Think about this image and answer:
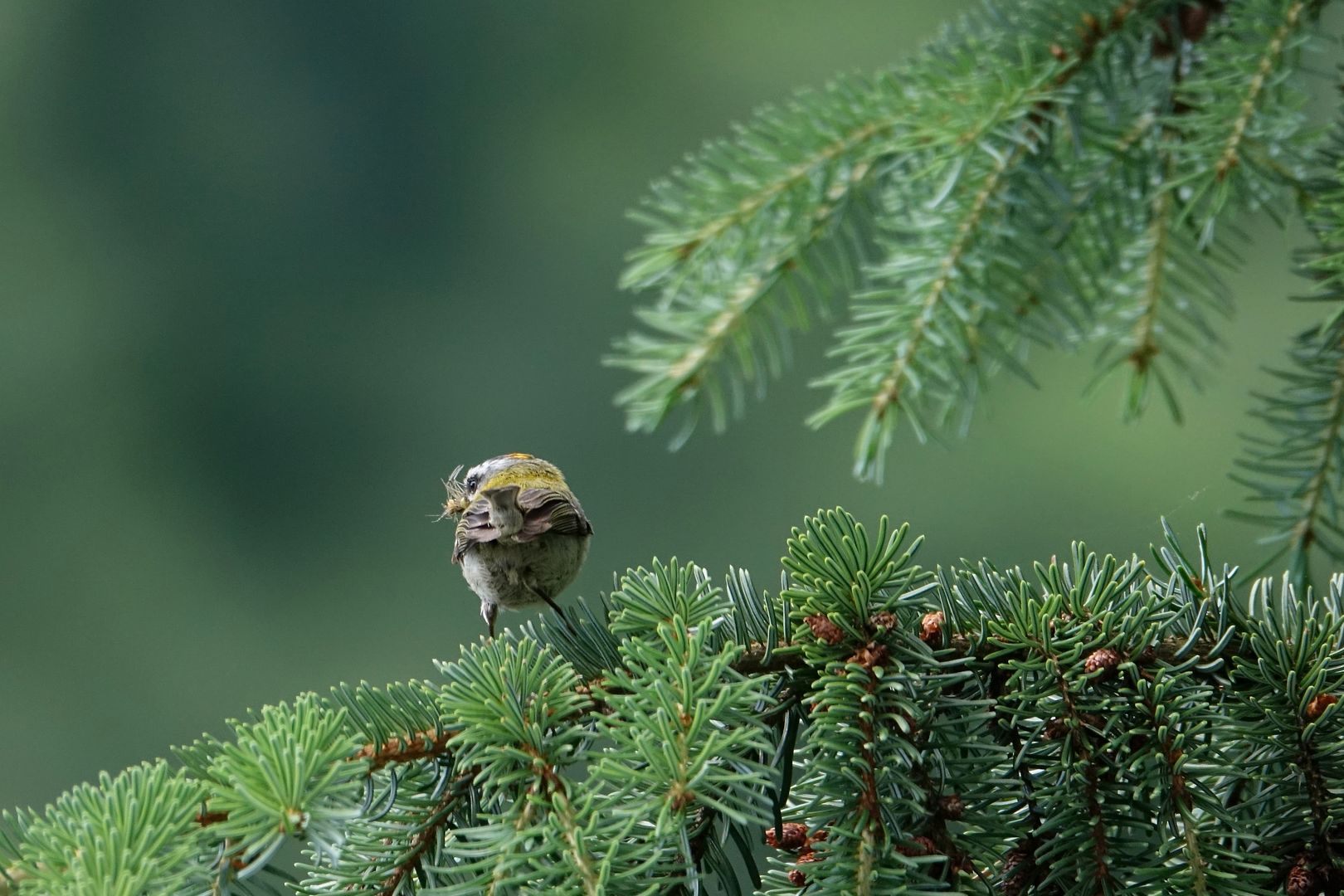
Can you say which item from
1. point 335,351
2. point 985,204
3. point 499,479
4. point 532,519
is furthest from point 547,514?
point 335,351

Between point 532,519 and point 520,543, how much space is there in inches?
1.1

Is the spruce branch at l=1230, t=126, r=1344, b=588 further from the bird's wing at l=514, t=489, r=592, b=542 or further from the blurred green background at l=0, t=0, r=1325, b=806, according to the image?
the blurred green background at l=0, t=0, r=1325, b=806

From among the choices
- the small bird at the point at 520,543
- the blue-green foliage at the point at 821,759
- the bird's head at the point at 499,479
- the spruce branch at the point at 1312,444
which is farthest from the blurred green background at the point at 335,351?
the blue-green foliage at the point at 821,759

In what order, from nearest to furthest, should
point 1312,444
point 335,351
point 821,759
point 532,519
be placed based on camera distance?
1. point 821,759
2. point 1312,444
3. point 532,519
4. point 335,351

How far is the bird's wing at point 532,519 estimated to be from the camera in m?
0.94

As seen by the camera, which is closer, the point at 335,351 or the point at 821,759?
the point at 821,759

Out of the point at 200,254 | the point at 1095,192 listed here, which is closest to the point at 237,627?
the point at 200,254

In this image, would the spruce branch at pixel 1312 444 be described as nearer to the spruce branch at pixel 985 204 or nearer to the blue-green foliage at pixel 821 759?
the spruce branch at pixel 985 204

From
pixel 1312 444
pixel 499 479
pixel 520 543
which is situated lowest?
pixel 1312 444

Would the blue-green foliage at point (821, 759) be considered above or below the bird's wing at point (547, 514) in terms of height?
below

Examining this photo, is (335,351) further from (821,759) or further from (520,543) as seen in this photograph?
(821,759)

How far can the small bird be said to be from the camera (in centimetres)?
94

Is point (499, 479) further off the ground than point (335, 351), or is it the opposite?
point (335, 351)

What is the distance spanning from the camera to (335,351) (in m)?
7.25
